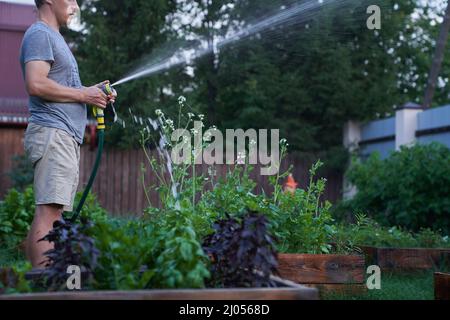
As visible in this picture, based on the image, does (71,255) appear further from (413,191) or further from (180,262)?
(413,191)

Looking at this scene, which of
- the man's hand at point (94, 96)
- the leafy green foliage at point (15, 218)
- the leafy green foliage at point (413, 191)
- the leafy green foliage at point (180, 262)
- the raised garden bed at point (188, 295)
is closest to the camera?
the raised garden bed at point (188, 295)

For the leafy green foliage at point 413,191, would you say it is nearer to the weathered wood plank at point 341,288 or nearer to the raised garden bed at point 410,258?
the raised garden bed at point 410,258

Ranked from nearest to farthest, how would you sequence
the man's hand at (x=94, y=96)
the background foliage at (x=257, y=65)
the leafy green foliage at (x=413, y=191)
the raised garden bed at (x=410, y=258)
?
the man's hand at (x=94, y=96) → the raised garden bed at (x=410, y=258) → the leafy green foliage at (x=413, y=191) → the background foliage at (x=257, y=65)

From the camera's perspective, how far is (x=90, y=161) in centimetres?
1384

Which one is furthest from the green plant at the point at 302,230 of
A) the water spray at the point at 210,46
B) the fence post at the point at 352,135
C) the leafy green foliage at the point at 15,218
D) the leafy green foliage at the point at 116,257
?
the fence post at the point at 352,135

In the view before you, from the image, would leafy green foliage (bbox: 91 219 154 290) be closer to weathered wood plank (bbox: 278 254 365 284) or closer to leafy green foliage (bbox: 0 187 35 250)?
weathered wood plank (bbox: 278 254 365 284)

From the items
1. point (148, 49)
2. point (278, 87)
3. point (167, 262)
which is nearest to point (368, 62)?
point (278, 87)

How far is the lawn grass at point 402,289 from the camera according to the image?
3800mm

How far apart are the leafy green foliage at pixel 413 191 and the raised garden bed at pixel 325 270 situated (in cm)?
463

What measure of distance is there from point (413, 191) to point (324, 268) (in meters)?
5.11

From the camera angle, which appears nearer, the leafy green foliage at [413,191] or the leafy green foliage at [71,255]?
the leafy green foliage at [71,255]

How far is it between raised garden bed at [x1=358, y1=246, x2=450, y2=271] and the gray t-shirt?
256cm

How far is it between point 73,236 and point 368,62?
46.8 feet
